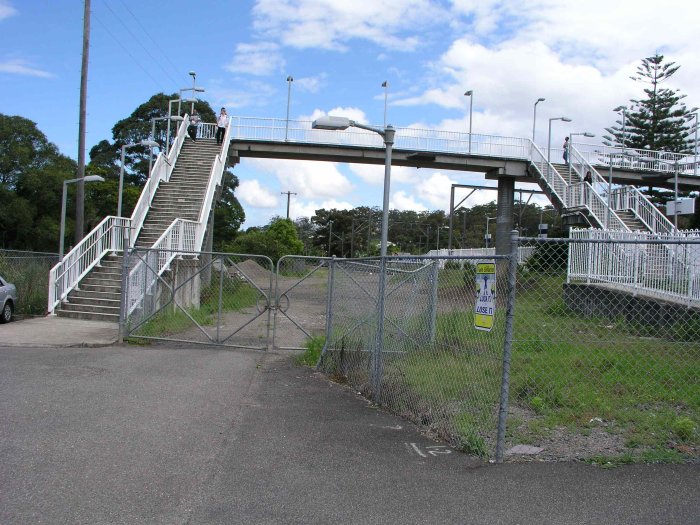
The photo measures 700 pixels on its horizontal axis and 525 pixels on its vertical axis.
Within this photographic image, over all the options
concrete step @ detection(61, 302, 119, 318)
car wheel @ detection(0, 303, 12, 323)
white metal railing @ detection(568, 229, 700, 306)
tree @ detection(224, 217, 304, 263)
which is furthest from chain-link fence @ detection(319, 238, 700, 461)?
tree @ detection(224, 217, 304, 263)

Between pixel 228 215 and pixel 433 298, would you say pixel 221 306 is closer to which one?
pixel 433 298

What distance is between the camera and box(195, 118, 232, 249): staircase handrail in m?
21.5

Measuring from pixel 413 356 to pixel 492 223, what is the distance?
9562cm

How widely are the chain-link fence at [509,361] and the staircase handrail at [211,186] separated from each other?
1156 centimetres

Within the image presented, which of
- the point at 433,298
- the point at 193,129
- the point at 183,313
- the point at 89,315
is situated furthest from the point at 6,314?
the point at 193,129

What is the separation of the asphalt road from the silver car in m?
9.09

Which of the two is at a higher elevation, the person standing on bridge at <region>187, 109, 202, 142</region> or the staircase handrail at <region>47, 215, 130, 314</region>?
the person standing on bridge at <region>187, 109, 202, 142</region>

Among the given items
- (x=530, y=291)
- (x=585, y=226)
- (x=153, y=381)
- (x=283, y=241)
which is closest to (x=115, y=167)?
(x=283, y=241)

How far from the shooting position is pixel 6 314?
16.5m

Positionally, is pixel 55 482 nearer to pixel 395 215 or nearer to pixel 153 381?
pixel 153 381

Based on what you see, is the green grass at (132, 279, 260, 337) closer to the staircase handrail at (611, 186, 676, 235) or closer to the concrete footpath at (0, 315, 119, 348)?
the concrete footpath at (0, 315, 119, 348)

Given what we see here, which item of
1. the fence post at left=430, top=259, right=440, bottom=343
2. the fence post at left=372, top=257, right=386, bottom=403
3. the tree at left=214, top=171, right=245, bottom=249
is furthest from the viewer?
the tree at left=214, top=171, right=245, bottom=249

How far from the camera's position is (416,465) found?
5.77 m

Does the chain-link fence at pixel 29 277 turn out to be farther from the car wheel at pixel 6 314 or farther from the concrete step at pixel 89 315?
the car wheel at pixel 6 314
